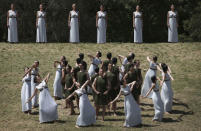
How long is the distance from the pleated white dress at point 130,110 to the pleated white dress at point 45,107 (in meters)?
2.86

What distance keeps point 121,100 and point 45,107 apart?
166 inches

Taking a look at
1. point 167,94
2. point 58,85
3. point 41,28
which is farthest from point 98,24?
point 167,94

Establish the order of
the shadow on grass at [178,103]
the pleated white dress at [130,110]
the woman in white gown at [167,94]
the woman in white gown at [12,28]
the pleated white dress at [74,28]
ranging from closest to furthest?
1. the pleated white dress at [130,110]
2. the woman in white gown at [167,94]
3. the shadow on grass at [178,103]
4. the pleated white dress at [74,28]
5. the woman in white gown at [12,28]

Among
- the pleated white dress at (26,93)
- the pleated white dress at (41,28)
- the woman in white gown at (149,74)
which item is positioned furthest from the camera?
the pleated white dress at (41,28)

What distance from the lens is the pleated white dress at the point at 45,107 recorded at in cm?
1753

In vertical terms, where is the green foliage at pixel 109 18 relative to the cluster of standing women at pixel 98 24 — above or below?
above

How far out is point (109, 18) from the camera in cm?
4325

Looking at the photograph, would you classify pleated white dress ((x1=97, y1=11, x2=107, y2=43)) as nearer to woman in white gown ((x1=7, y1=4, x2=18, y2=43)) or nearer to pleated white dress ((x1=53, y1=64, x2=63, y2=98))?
woman in white gown ((x1=7, y1=4, x2=18, y2=43))

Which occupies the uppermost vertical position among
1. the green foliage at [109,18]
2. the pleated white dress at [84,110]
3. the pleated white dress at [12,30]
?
the green foliage at [109,18]

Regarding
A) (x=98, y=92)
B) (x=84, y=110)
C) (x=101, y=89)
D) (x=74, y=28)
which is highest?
(x=74, y=28)

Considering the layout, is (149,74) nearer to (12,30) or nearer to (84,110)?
(84,110)

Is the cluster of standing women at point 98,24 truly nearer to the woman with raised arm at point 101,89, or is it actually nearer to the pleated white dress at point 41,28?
the pleated white dress at point 41,28

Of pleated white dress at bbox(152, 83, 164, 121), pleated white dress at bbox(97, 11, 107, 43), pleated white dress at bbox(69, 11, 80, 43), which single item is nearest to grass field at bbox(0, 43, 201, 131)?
pleated white dress at bbox(152, 83, 164, 121)

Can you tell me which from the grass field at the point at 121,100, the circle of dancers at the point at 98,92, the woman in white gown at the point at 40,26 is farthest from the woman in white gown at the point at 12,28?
the circle of dancers at the point at 98,92
